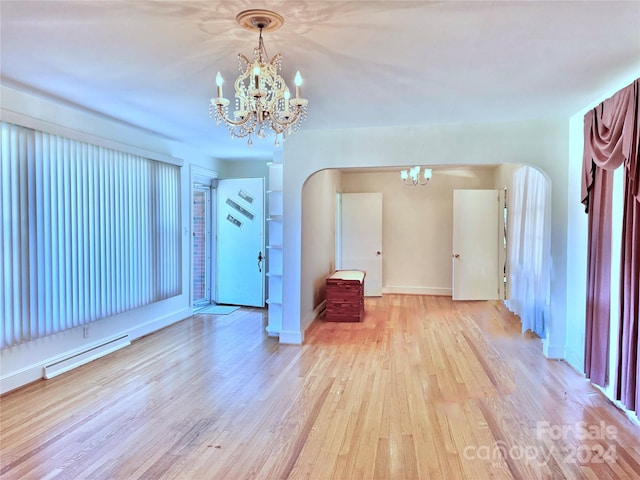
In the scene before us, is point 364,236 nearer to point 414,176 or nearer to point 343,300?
point 414,176

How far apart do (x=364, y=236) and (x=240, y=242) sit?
239 centimetres

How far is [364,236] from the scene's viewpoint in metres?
7.87

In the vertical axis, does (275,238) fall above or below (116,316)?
above

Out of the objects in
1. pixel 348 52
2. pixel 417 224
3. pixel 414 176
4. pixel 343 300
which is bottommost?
pixel 343 300

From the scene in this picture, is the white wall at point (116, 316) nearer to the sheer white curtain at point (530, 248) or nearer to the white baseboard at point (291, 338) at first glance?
the white baseboard at point (291, 338)

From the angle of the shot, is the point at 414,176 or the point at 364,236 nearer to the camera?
the point at 414,176

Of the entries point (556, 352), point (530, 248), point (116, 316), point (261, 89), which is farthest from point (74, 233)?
point (530, 248)

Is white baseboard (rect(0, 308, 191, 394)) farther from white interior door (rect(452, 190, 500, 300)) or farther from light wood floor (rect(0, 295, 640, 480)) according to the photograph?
white interior door (rect(452, 190, 500, 300))

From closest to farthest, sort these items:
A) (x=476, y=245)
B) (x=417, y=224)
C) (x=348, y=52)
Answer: (x=348, y=52) < (x=476, y=245) < (x=417, y=224)

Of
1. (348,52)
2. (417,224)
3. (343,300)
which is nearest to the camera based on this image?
(348,52)

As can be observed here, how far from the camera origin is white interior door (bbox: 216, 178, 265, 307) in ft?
22.1

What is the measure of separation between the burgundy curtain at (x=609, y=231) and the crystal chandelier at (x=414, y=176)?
Answer: 3374mm

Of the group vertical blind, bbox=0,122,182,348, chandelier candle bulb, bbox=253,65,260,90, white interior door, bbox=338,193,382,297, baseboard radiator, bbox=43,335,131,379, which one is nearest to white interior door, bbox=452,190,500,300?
white interior door, bbox=338,193,382,297

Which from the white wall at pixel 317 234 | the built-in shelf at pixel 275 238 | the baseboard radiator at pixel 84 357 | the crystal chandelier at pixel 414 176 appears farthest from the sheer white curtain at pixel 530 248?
the baseboard radiator at pixel 84 357
